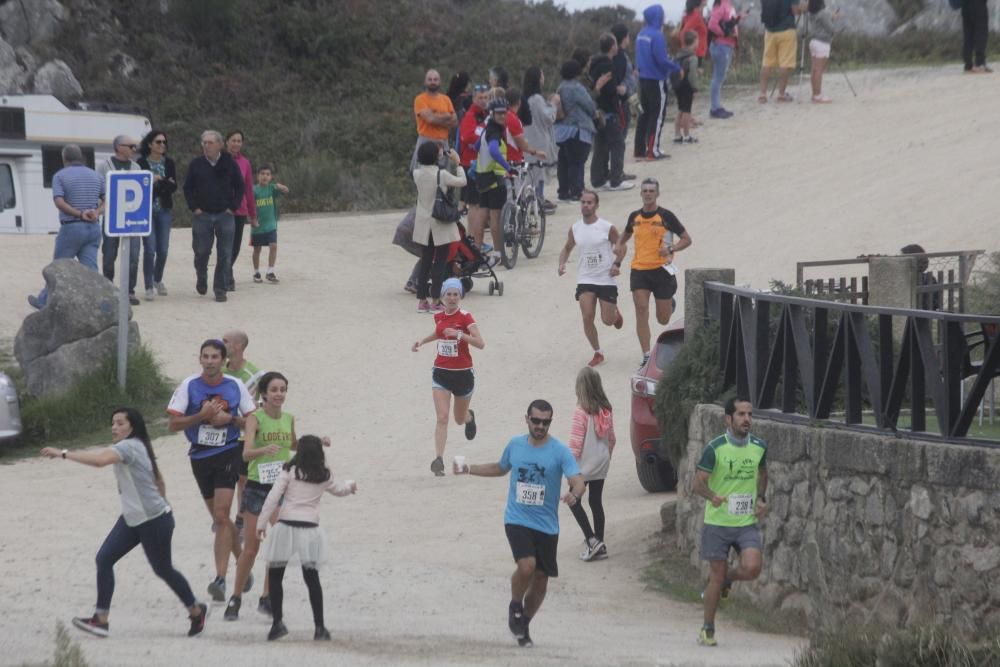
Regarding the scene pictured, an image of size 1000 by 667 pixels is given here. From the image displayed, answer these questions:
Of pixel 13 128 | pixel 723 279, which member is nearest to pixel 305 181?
pixel 13 128

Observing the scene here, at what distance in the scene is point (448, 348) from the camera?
45.7 feet

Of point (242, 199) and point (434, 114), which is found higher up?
point (434, 114)

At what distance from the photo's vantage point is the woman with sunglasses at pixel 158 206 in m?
18.9

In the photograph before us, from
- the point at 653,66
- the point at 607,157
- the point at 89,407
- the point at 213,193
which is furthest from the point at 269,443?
the point at 653,66

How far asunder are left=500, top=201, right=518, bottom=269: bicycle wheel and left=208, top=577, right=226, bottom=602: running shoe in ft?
37.3

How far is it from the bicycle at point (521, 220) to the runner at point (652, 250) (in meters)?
4.33

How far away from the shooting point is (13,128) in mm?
27984

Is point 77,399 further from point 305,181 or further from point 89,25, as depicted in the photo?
point 89,25

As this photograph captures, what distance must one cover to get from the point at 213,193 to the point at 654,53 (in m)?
8.24

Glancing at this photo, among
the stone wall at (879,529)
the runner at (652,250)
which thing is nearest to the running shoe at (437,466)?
the runner at (652,250)

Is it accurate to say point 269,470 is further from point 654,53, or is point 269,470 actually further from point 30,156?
point 30,156

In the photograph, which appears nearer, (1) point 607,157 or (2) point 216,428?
(2) point 216,428

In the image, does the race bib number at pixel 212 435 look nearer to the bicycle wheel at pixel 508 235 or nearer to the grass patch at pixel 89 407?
the grass patch at pixel 89 407

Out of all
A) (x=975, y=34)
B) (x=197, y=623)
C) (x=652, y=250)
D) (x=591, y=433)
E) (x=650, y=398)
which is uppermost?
(x=975, y=34)
